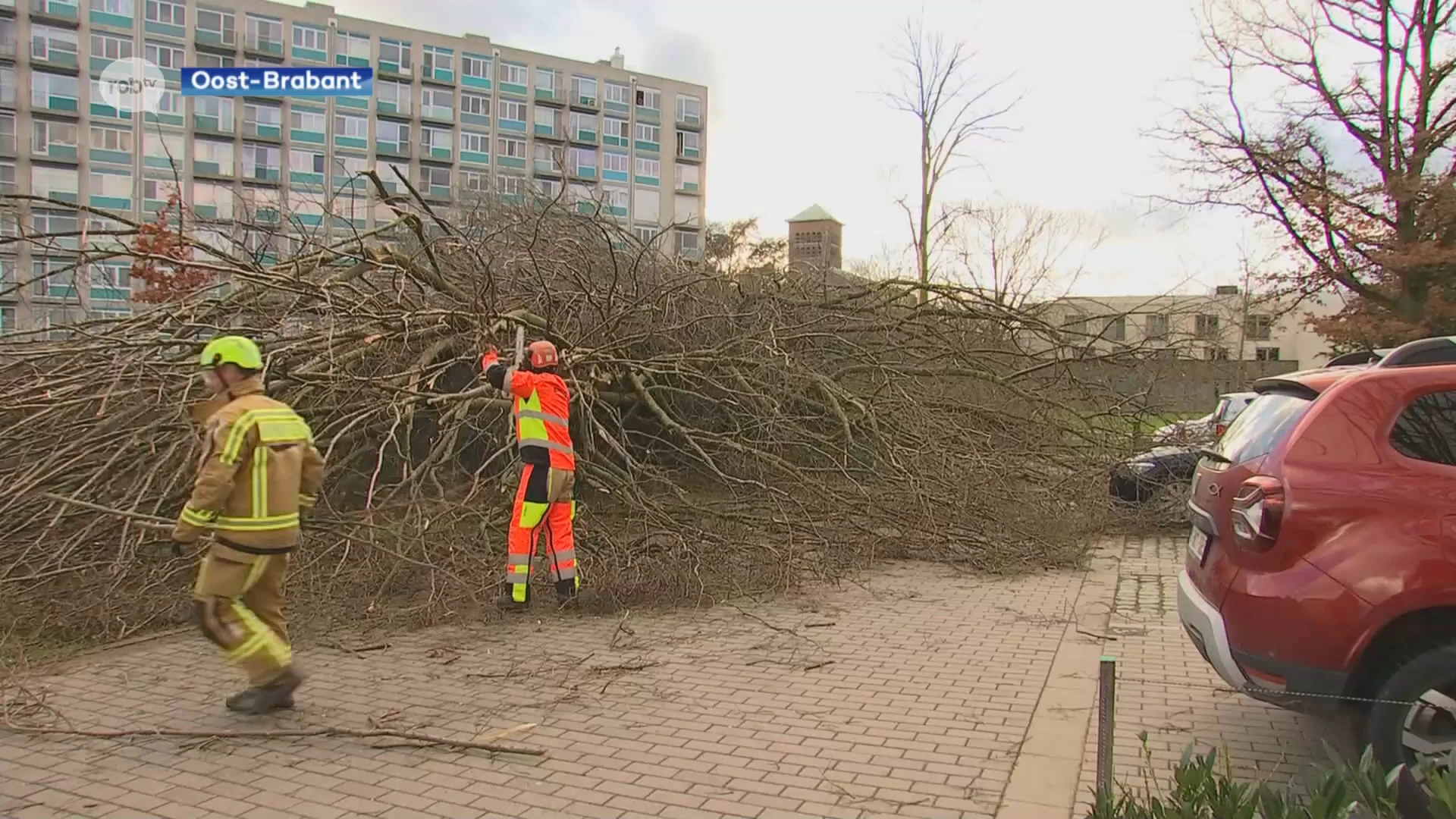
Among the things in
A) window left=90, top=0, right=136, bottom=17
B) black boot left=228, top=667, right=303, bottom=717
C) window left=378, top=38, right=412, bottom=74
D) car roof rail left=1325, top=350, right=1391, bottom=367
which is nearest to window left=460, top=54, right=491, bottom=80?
window left=378, top=38, right=412, bottom=74

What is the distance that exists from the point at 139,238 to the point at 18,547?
3141 mm

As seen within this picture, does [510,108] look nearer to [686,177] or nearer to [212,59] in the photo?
[686,177]

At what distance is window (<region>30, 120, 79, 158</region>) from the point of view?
5534 centimetres

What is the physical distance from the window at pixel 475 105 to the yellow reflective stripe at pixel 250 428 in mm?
68941

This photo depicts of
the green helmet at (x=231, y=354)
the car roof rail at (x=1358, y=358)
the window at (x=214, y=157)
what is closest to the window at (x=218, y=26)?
the window at (x=214, y=157)

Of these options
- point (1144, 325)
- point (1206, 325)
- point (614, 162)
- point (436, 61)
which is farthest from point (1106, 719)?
point (614, 162)

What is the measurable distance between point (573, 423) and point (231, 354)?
411 centimetres

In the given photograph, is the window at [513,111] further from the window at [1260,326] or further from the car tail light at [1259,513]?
the car tail light at [1259,513]

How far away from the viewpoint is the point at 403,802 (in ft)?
11.7

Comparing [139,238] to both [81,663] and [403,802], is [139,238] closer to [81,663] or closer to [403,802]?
[81,663]

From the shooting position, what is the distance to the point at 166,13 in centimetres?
5872

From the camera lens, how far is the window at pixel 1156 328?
468 inches

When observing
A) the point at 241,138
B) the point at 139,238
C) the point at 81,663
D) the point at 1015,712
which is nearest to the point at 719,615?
the point at 1015,712

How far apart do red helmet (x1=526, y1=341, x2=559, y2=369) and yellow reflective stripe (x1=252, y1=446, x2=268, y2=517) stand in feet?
7.56
